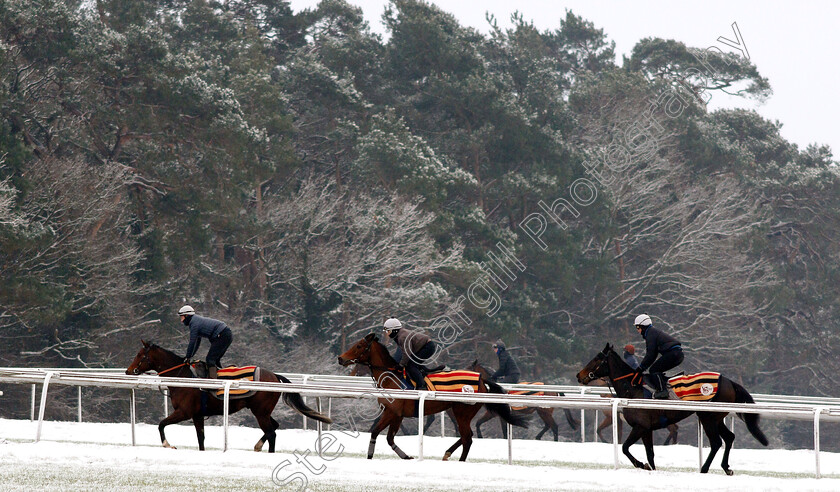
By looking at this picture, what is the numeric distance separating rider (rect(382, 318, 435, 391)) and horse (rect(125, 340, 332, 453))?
41.7 inches

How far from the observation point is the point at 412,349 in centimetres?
1333

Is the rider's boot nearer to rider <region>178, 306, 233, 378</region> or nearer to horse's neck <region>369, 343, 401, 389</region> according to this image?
horse's neck <region>369, 343, 401, 389</region>

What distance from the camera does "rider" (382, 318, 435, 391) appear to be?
43.4ft

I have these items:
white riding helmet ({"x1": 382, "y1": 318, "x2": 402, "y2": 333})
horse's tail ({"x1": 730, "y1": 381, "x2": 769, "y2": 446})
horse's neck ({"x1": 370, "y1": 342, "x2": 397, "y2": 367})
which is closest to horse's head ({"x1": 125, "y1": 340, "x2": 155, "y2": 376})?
horse's neck ({"x1": 370, "y1": 342, "x2": 397, "y2": 367})

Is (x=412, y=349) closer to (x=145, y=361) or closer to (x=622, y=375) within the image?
(x=622, y=375)

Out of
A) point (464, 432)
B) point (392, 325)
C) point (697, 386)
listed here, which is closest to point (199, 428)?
point (392, 325)

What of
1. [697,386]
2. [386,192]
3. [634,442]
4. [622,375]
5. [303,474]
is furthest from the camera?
[386,192]

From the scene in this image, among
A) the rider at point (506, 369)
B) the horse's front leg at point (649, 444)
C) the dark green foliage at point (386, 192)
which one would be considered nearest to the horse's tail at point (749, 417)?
the horse's front leg at point (649, 444)

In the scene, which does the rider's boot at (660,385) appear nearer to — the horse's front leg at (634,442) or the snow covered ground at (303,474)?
the horse's front leg at (634,442)

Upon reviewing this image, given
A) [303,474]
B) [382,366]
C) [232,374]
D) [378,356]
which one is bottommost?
[303,474]

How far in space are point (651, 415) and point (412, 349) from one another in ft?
8.81

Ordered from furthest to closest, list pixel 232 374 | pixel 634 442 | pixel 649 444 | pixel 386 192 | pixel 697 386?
pixel 386 192 → pixel 232 374 → pixel 649 444 → pixel 634 442 → pixel 697 386

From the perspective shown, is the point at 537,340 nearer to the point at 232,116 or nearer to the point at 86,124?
the point at 232,116

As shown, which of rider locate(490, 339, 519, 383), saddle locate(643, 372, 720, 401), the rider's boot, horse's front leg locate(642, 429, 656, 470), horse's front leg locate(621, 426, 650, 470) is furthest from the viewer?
rider locate(490, 339, 519, 383)
